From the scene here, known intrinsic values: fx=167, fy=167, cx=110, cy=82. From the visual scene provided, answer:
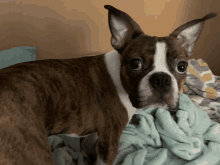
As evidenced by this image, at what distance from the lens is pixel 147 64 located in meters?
1.25

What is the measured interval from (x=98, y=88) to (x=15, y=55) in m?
0.96

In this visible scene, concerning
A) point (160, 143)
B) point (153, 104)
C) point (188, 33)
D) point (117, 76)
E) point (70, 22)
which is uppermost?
point (70, 22)

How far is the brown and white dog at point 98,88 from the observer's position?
2.92 feet

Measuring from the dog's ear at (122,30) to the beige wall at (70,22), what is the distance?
88 cm

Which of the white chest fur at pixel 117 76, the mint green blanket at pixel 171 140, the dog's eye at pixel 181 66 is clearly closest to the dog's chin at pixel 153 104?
the white chest fur at pixel 117 76

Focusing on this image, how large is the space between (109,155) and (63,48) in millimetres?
1419

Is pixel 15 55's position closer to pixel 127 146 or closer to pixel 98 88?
pixel 98 88

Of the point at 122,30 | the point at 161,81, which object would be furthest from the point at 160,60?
the point at 122,30

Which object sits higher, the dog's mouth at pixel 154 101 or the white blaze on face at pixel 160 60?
the white blaze on face at pixel 160 60

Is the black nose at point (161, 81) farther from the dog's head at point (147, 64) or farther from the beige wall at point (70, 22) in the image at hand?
the beige wall at point (70, 22)

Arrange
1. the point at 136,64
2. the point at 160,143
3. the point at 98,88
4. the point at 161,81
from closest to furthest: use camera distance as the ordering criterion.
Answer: the point at 161,81 → the point at 136,64 → the point at 98,88 → the point at 160,143

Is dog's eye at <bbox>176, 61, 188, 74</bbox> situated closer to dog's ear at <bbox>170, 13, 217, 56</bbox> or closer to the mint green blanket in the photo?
dog's ear at <bbox>170, 13, 217, 56</bbox>

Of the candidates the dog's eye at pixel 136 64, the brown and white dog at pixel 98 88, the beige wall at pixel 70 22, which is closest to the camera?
the brown and white dog at pixel 98 88

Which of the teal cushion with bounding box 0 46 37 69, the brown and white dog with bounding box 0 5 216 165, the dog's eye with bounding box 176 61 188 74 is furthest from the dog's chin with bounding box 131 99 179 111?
the teal cushion with bounding box 0 46 37 69
